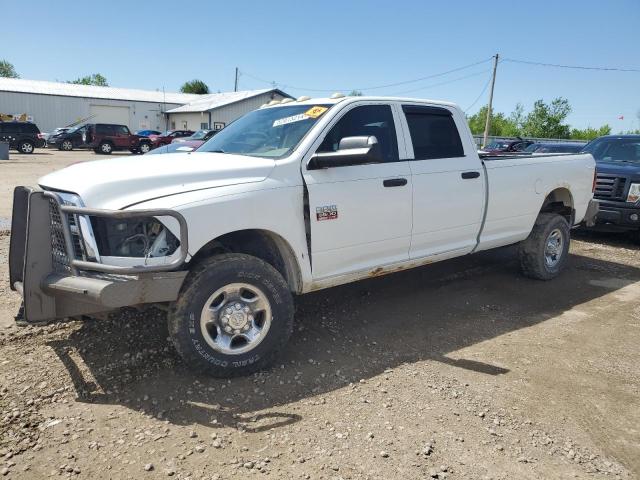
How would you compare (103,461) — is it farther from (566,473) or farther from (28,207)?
(566,473)

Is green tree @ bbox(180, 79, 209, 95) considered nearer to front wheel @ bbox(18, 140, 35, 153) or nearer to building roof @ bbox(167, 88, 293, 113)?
building roof @ bbox(167, 88, 293, 113)

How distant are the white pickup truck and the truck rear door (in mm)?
14

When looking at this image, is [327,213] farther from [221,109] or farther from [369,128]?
[221,109]

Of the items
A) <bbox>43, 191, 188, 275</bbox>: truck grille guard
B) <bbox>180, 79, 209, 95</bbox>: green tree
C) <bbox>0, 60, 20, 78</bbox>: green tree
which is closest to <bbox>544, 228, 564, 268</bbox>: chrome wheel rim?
<bbox>43, 191, 188, 275</bbox>: truck grille guard

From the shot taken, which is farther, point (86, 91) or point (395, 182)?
point (86, 91)

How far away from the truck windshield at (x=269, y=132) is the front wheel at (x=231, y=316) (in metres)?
0.99

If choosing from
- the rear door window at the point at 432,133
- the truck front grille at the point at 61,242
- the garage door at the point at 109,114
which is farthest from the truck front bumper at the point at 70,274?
the garage door at the point at 109,114

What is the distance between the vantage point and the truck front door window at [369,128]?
4.14m

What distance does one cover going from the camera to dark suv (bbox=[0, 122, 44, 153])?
29.2 meters

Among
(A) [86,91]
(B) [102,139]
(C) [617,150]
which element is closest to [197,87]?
(A) [86,91]

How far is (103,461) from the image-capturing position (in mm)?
2715

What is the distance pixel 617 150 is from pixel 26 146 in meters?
30.7

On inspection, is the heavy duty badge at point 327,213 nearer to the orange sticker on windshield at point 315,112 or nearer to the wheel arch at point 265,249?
the wheel arch at point 265,249

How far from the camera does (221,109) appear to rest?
46.8m
